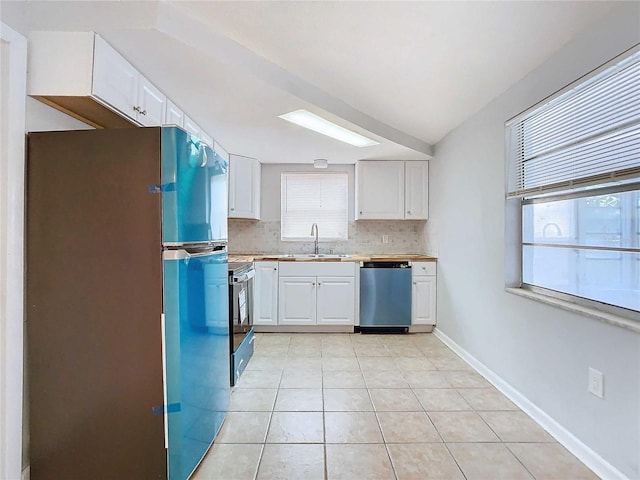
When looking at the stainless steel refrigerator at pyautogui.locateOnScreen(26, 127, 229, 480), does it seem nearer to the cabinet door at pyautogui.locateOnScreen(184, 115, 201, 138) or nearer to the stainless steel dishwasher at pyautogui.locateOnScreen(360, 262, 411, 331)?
the cabinet door at pyautogui.locateOnScreen(184, 115, 201, 138)

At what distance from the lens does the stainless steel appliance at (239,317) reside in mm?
2389

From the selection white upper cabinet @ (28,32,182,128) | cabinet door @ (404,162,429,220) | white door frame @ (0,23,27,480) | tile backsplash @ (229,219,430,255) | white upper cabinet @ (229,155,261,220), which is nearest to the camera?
white door frame @ (0,23,27,480)

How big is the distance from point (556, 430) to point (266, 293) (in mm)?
2786

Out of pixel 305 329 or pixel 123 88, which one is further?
pixel 305 329

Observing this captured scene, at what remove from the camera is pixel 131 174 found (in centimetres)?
140

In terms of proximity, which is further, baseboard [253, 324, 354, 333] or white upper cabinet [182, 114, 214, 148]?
baseboard [253, 324, 354, 333]

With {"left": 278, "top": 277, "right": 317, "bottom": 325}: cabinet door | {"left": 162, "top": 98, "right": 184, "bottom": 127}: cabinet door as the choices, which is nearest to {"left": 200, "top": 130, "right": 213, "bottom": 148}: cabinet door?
{"left": 162, "top": 98, "right": 184, "bottom": 127}: cabinet door

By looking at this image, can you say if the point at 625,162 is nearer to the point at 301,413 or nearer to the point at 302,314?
the point at 301,413

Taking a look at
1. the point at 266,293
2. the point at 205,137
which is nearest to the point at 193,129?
the point at 205,137

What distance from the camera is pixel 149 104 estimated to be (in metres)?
1.98

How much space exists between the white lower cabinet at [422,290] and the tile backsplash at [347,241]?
0.63 meters

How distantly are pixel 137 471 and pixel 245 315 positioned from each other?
4.49ft

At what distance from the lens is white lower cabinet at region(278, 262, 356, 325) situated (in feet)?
12.5

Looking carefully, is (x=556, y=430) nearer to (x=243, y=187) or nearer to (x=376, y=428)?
(x=376, y=428)
